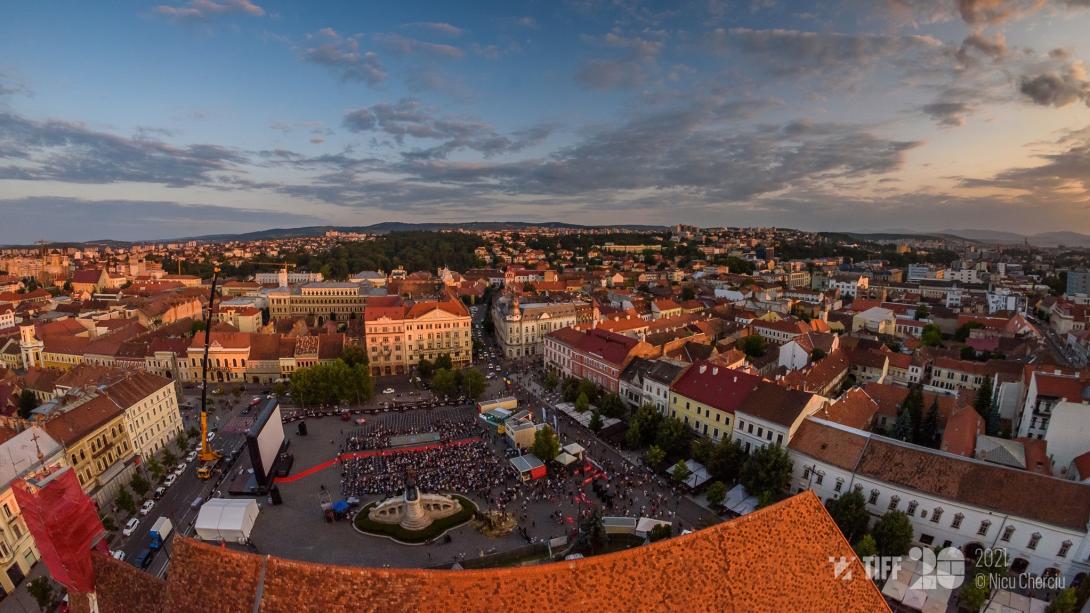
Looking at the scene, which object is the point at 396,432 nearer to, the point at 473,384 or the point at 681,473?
the point at 473,384

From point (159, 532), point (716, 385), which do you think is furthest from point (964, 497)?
point (159, 532)

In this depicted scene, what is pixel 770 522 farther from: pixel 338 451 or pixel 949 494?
pixel 338 451

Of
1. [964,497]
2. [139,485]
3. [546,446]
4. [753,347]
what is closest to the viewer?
[964,497]

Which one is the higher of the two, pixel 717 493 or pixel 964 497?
pixel 964 497

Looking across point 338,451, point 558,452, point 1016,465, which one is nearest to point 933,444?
point 1016,465

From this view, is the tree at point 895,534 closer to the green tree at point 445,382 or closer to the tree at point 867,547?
the tree at point 867,547

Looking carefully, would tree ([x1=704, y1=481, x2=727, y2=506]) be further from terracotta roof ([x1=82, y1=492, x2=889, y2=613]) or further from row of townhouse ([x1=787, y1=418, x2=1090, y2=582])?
terracotta roof ([x1=82, y1=492, x2=889, y2=613])

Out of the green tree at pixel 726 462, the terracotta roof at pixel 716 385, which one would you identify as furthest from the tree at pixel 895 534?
the terracotta roof at pixel 716 385
